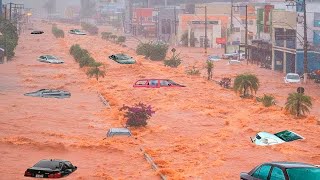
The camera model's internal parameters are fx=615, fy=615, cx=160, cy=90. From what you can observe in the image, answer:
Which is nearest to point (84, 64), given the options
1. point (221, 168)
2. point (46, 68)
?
point (46, 68)

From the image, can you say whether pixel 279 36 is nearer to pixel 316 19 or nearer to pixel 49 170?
pixel 316 19

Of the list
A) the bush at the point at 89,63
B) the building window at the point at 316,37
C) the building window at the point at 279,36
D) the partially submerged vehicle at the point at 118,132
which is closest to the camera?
the partially submerged vehicle at the point at 118,132

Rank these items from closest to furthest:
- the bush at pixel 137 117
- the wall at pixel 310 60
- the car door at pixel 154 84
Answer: the bush at pixel 137 117 < the car door at pixel 154 84 < the wall at pixel 310 60

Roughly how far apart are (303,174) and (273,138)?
44.4 ft

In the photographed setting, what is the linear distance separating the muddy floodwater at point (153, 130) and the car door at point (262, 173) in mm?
6583

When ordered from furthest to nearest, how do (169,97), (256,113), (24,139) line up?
(169,97) < (256,113) < (24,139)

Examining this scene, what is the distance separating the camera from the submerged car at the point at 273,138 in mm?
27869

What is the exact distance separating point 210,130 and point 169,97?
13177mm

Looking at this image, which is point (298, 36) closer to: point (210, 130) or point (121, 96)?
point (121, 96)

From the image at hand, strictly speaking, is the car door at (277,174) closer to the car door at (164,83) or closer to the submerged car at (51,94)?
the submerged car at (51,94)

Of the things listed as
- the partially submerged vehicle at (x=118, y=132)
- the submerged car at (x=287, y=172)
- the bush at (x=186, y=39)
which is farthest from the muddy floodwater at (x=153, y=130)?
the bush at (x=186, y=39)

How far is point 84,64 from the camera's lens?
71250 millimetres

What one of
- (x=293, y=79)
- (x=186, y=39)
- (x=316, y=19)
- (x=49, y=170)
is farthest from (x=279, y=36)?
(x=49, y=170)

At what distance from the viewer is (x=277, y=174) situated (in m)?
14.9
